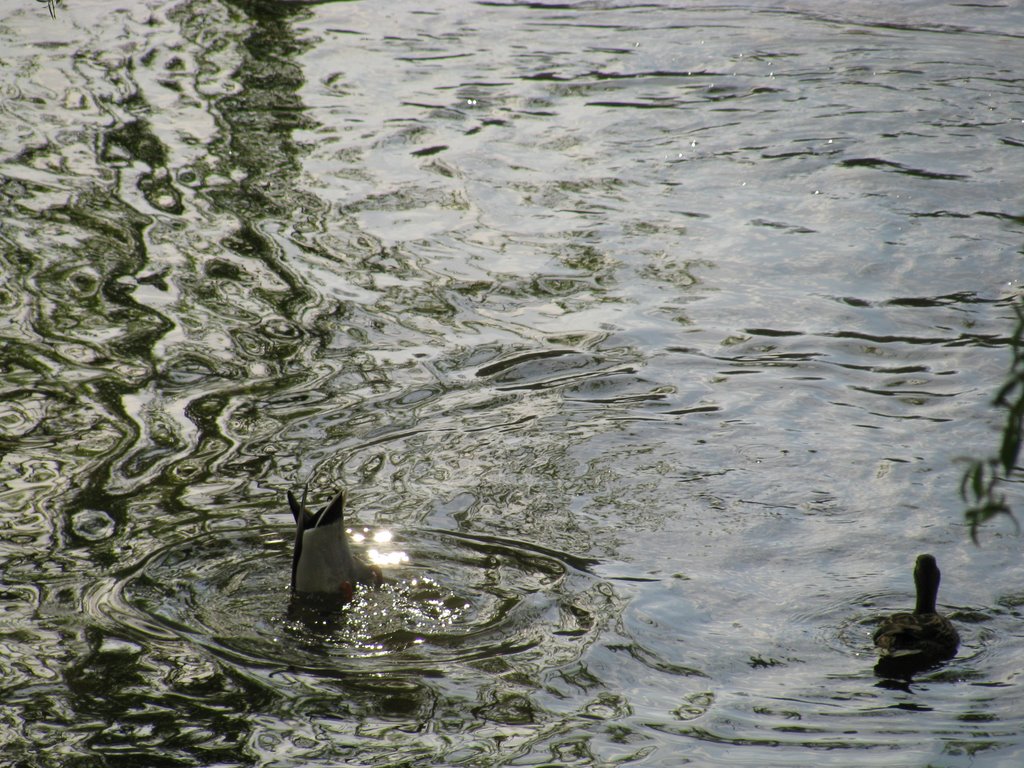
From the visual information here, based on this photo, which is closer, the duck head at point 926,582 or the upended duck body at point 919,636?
the upended duck body at point 919,636

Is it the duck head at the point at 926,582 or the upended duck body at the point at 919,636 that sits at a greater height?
the duck head at the point at 926,582

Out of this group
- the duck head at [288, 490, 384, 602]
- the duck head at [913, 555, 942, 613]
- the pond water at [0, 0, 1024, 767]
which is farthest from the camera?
the duck head at [288, 490, 384, 602]

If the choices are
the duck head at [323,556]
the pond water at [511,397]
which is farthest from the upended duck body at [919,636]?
the duck head at [323,556]

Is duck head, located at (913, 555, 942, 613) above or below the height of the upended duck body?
above

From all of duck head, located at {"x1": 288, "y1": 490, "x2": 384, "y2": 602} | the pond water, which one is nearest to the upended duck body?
the pond water

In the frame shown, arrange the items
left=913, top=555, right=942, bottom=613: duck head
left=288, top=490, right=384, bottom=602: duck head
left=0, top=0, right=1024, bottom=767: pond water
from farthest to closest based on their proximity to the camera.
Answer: left=288, top=490, right=384, bottom=602: duck head < left=913, top=555, right=942, bottom=613: duck head < left=0, top=0, right=1024, bottom=767: pond water

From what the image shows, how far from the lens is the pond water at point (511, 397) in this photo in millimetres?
5605

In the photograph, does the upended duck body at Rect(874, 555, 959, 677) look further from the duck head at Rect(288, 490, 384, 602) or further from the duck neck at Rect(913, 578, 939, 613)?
the duck head at Rect(288, 490, 384, 602)

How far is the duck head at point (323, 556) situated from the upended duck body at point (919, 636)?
2.39m

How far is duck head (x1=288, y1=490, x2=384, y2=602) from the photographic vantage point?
624 cm

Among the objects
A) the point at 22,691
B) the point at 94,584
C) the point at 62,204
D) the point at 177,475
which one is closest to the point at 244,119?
the point at 62,204

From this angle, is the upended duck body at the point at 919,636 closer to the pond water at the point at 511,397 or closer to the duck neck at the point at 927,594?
the duck neck at the point at 927,594

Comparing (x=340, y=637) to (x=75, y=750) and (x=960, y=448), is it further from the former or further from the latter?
(x=960, y=448)

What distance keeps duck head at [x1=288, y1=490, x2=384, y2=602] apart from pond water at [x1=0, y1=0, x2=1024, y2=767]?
6.4 inches
